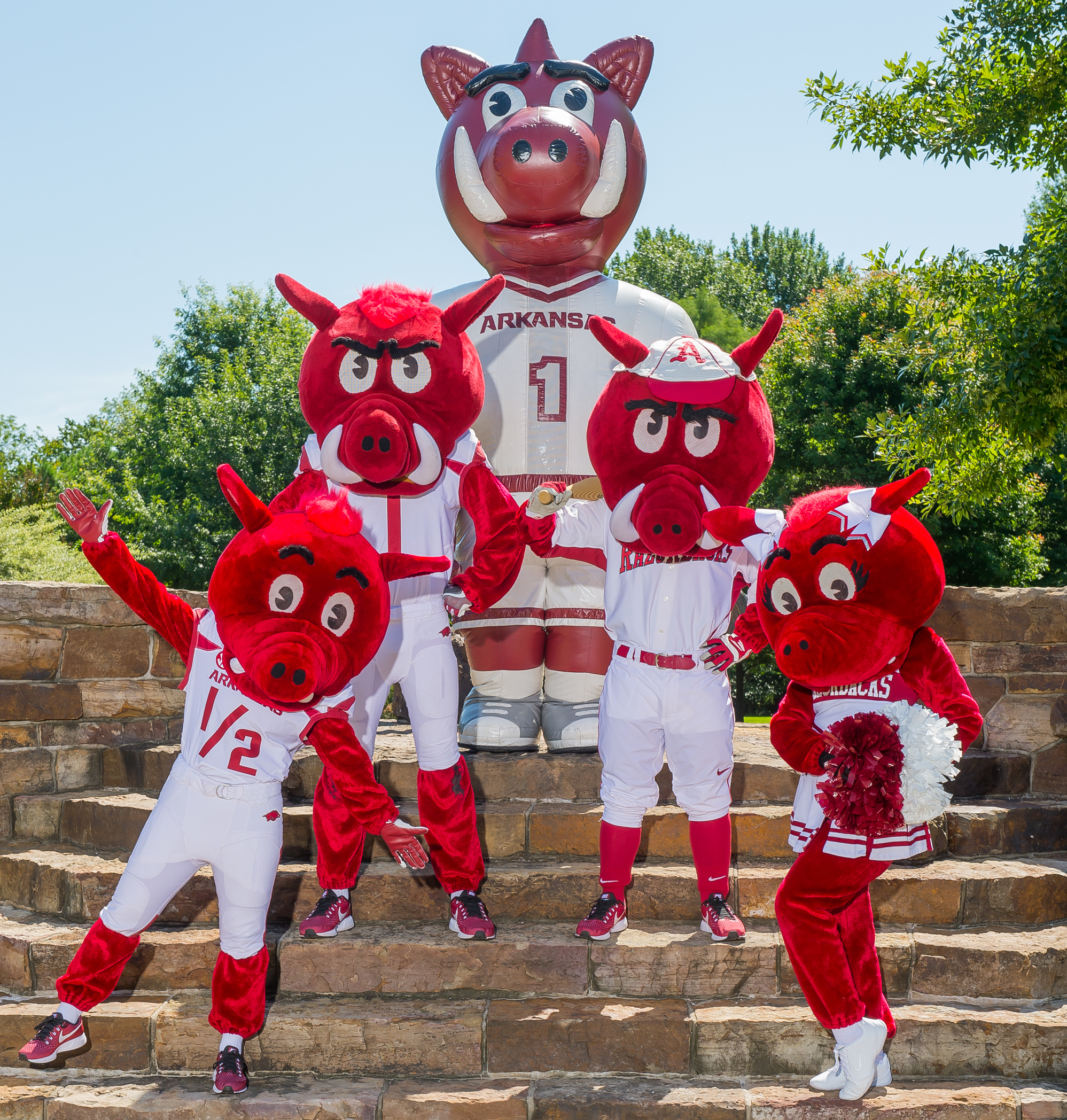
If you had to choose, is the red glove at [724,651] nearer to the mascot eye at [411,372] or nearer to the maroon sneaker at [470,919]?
the maroon sneaker at [470,919]

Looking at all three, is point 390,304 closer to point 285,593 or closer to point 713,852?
point 285,593

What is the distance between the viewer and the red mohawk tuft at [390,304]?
12.5ft

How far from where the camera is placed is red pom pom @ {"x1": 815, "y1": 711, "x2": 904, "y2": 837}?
3.05 meters

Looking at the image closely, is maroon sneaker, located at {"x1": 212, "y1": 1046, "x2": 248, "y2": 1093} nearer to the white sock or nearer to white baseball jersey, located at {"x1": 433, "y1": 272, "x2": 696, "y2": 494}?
the white sock

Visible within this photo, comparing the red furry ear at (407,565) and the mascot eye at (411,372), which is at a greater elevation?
Result: the mascot eye at (411,372)

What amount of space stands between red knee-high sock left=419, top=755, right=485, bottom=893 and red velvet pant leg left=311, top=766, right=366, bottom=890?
0.26m

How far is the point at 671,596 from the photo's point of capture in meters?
3.71

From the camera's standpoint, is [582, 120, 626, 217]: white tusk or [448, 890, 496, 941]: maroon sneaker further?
[582, 120, 626, 217]: white tusk

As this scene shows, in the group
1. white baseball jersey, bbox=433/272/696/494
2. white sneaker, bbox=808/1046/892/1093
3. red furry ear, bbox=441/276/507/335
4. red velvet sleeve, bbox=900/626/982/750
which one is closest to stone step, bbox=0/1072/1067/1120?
white sneaker, bbox=808/1046/892/1093

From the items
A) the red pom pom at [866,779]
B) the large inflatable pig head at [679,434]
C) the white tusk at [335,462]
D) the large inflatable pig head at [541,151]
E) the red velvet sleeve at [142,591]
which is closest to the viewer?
the red pom pom at [866,779]

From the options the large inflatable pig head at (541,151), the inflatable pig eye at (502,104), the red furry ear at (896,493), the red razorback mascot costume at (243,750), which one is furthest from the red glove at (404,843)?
the inflatable pig eye at (502,104)

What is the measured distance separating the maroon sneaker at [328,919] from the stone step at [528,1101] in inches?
19.8

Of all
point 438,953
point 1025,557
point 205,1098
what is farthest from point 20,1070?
point 1025,557

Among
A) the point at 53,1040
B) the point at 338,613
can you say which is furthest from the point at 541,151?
the point at 53,1040
